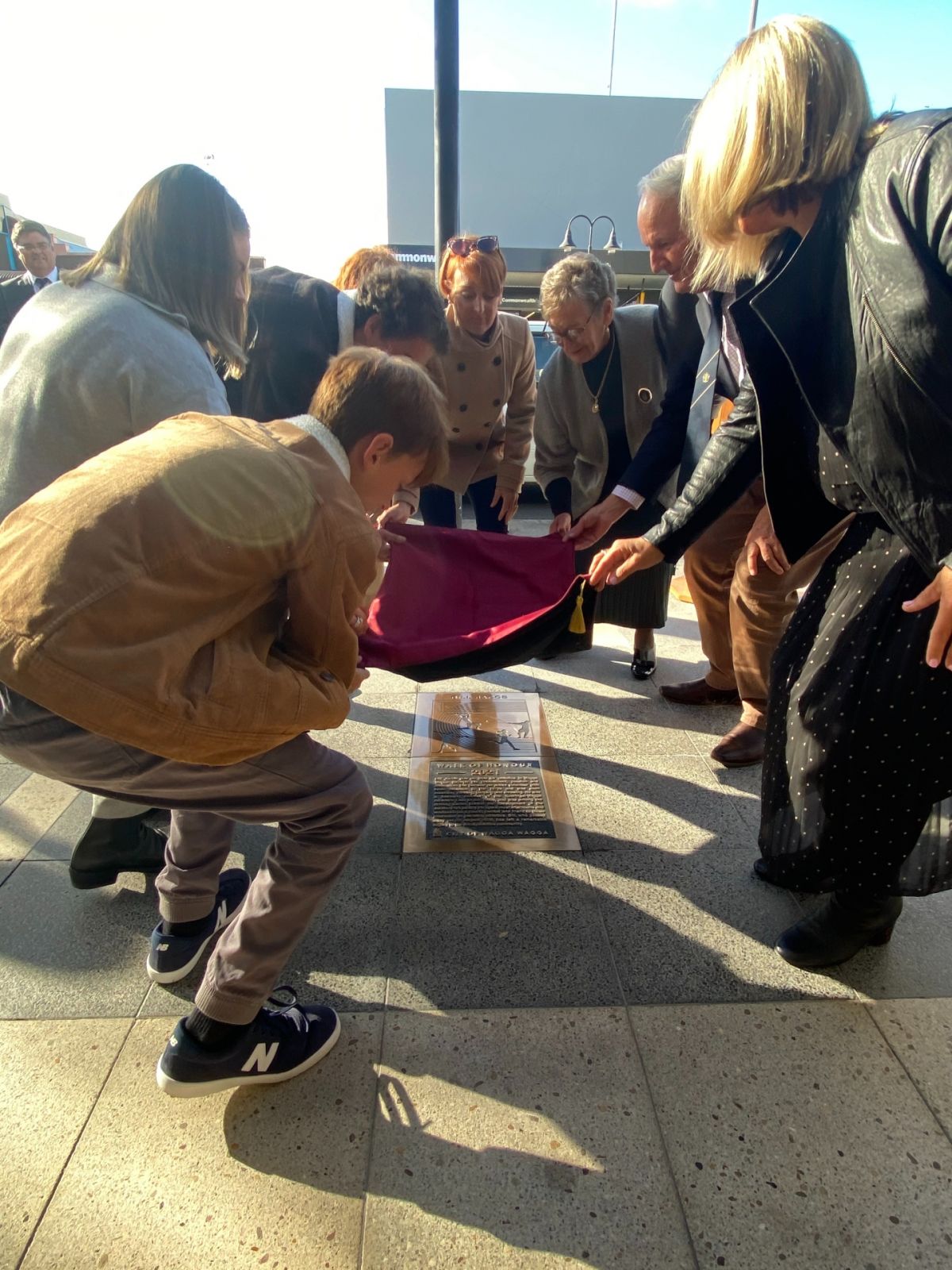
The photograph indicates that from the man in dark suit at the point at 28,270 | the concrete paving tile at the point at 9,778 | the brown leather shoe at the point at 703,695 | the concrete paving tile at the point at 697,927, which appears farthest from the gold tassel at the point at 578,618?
the man in dark suit at the point at 28,270

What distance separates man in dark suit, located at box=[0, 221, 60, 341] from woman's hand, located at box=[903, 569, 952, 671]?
602cm

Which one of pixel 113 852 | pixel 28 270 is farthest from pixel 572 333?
pixel 28 270

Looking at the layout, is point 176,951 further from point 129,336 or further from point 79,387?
point 129,336

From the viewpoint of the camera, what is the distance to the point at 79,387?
160 cm

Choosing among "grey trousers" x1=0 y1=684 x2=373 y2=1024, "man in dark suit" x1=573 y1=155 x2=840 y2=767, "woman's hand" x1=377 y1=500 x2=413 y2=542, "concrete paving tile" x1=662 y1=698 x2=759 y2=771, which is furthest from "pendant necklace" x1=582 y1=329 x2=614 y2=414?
"grey trousers" x1=0 y1=684 x2=373 y2=1024

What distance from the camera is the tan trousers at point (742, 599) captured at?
2.99m

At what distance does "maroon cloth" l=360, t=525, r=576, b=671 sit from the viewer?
2.85m

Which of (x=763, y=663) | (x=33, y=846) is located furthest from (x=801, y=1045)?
(x=33, y=846)

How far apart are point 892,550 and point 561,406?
230cm

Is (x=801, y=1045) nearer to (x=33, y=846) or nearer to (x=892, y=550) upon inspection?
(x=892, y=550)

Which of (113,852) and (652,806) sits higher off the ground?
(113,852)

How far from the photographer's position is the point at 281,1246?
4.56ft

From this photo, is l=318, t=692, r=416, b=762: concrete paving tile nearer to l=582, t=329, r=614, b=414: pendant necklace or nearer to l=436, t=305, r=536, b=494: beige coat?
l=436, t=305, r=536, b=494: beige coat

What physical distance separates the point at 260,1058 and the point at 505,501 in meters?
3.04
